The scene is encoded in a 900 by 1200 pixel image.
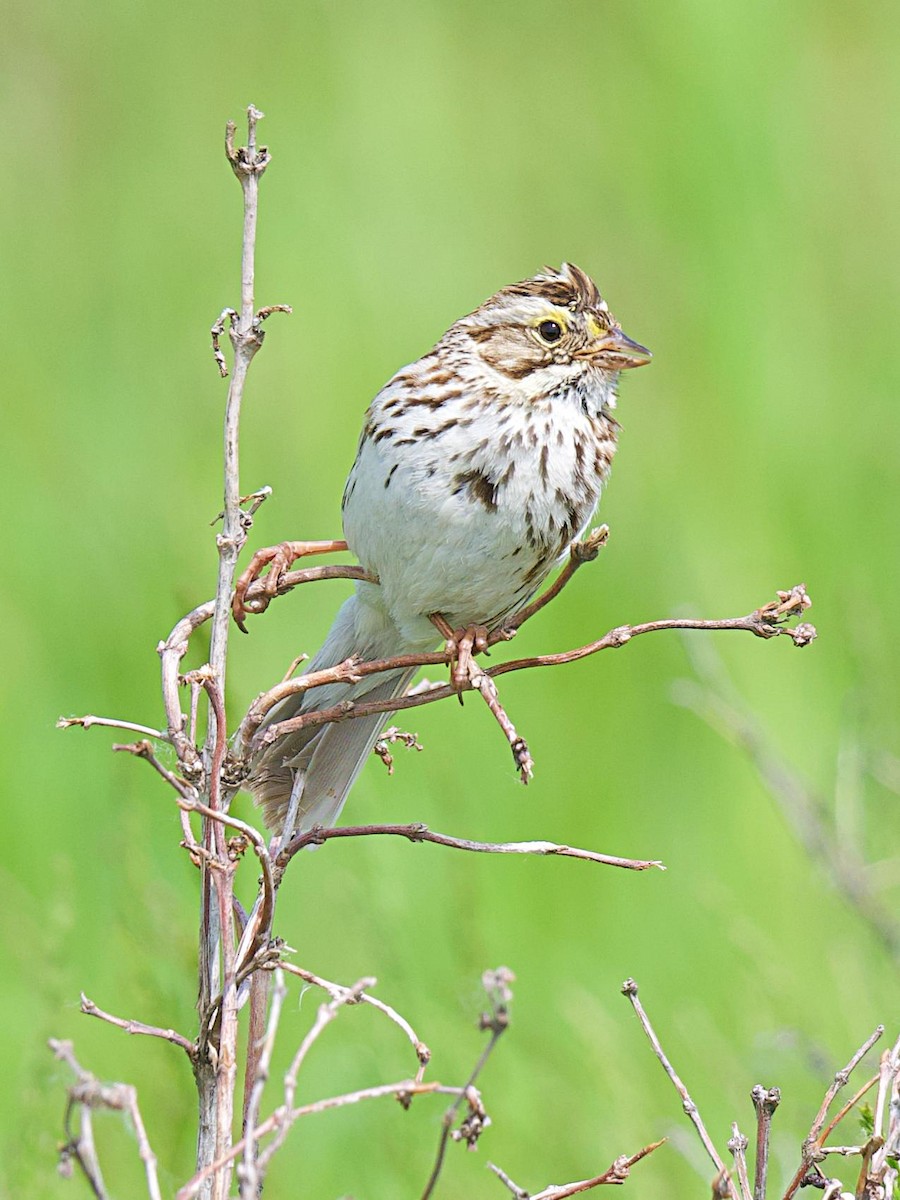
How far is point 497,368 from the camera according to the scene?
8.62ft

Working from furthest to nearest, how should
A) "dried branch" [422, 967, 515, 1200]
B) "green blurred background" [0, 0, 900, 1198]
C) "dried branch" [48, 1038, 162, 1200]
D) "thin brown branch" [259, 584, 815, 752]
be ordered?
"green blurred background" [0, 0, 900, 1198] < "thin brown branch" [259, 584, 815, 752] < "dried branch" [422, 967, 515, 1200] < "dried branch" [48, 1038, 162, 1200]

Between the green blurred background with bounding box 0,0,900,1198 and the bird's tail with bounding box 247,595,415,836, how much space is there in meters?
0.36

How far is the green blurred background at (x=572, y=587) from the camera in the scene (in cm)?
320

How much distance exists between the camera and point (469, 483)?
245cm

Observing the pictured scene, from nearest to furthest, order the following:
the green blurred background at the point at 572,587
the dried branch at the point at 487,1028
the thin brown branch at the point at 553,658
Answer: the dried branch at the point at 487,1028
the thin brown branch at the point at 553,658
the green blurred background at the point at 572,587

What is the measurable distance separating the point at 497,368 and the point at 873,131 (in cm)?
376

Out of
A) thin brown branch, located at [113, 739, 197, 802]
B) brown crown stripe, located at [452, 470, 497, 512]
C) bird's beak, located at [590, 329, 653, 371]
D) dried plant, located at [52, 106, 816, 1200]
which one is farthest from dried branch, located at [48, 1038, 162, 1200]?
bird's beak, located at [590, 329, 653, 371]

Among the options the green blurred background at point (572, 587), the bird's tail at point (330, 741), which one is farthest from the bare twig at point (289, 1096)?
the green blurred background at point (572, 587)

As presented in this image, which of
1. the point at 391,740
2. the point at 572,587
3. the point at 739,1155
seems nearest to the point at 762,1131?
the point at 739,1155

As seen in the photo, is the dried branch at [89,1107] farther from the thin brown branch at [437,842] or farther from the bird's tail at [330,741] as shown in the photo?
the bird's tail at [330,741]

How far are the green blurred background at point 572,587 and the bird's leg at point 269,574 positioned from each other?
1.82ft

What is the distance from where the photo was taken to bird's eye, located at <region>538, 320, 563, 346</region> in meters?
2.65

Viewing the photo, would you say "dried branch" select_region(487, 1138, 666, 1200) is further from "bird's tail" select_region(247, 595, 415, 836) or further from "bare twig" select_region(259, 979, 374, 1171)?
"bird's tail" select_region(247, 595, 415, 836)

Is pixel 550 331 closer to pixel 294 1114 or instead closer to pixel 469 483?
pixel 469 483
